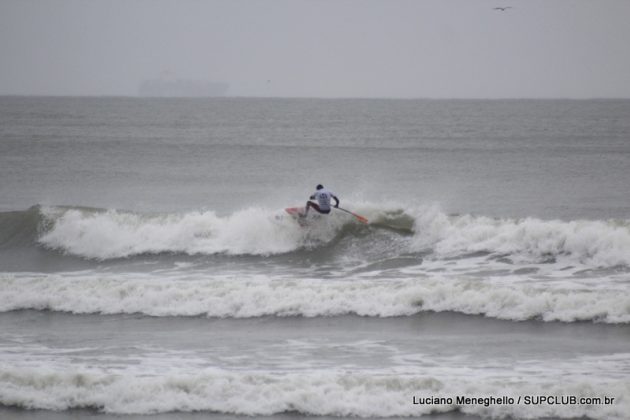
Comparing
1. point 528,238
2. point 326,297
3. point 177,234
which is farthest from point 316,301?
point 177,234

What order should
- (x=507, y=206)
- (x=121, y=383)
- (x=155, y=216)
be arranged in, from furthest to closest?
(x=507, y=206)
(x=155, y=216)
(x=121, y=383)

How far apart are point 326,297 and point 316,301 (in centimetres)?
23

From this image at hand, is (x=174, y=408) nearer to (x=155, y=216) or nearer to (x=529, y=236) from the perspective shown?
(x=529, y=236)

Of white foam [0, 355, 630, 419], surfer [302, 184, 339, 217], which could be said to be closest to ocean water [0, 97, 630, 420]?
Result: white foam [0, 355, 630, 419]

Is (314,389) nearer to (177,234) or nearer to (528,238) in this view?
(528,238)

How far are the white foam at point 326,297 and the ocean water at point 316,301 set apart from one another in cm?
5

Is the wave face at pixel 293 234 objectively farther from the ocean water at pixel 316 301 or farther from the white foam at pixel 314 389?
the white foam at pixel 314 389

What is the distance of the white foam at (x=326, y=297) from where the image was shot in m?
15.2

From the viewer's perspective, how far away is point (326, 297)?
53.1 feet

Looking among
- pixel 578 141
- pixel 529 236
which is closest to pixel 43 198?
pixel 529 236

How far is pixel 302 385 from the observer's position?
1155 centimetres

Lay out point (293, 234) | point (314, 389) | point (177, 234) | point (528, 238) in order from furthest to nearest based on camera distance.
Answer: point (177, 234) < point (293, 234) < point (528, 238) < point (314, 389)

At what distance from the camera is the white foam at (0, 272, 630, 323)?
15164 mm

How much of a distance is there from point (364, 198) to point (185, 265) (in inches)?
544
